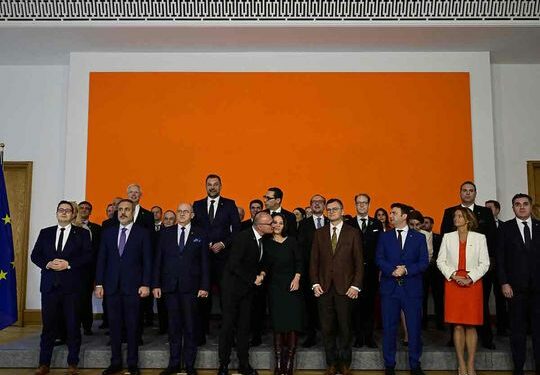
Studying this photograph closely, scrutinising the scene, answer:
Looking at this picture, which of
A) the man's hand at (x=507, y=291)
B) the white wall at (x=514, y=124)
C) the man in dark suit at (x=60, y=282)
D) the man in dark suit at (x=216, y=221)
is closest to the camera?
the man's hand at (x=507, y=291)

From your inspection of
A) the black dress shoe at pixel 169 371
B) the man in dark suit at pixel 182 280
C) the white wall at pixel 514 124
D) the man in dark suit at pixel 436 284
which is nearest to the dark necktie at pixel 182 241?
the man in dark suit at pixel 182 280

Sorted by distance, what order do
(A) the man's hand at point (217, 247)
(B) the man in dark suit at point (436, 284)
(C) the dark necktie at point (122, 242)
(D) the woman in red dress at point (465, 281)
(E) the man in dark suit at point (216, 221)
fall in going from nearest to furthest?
(D) the woman in red dress at point (465, 281) → (C) the dark necktie at point (122, 242) → (A) the man's hand at point (217, 247) → (E) the man in dark suit at point (216, 221) → (B) the man in dark suit at point (436, 284)

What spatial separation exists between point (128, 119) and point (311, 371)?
400 cm

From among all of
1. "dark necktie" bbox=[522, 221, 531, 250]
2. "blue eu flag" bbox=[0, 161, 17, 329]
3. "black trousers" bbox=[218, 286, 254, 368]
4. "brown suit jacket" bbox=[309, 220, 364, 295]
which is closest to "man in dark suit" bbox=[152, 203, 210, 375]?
"black trousers" bbox=[218, 286, 254, 368]

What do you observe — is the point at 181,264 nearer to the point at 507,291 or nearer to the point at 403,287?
the point at 403,287

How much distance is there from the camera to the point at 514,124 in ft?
23.0

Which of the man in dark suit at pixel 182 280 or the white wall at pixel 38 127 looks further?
the white wall at pixel 38 127

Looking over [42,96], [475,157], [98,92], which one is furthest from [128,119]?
[475,157]

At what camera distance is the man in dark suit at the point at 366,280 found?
4.93m

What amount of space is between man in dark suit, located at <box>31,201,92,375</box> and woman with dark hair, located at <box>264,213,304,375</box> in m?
1.69

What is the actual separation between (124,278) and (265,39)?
3.48m

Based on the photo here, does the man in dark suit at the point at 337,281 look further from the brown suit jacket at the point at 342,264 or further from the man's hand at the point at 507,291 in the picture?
the man's hand at the point at 507,291

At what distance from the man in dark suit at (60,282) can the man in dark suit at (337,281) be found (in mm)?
2076

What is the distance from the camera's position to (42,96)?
712 cm
